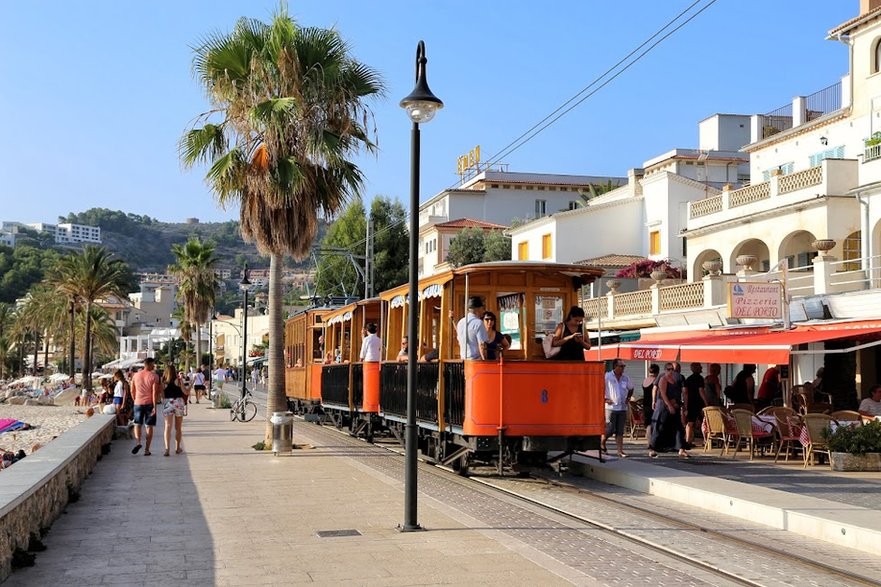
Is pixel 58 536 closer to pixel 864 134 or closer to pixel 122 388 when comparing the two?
pixel 122 388

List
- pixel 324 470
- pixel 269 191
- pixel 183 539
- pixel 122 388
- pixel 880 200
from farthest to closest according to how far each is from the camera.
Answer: pixel 880 200 → pixel 122 388 → pixel 269 191 → pixel 324 470 → pixel 183 539

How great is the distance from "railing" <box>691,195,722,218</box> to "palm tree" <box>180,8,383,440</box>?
66.1 feet

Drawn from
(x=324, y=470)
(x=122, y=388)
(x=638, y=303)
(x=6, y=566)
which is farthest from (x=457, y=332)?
(x=638, y=303)

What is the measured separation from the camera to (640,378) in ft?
140

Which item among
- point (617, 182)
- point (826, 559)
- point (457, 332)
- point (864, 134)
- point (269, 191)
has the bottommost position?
point (826, 559)

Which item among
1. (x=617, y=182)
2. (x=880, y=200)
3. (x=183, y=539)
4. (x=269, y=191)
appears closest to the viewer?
(x=183, y=539)

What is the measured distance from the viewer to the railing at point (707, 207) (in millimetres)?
37812

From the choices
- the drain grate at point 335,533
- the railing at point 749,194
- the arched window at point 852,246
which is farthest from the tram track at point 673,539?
the railing at point 749,194

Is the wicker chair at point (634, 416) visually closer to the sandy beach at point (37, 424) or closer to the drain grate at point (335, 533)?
the sandy beach at point (37, 424)

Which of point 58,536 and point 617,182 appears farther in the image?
point 617,182

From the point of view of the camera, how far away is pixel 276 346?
2142 centimetres

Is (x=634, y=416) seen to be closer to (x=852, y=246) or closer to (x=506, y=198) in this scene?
(x=852, y=246)

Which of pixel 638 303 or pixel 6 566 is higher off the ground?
pixel 638 303

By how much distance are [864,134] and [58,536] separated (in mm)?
32094
